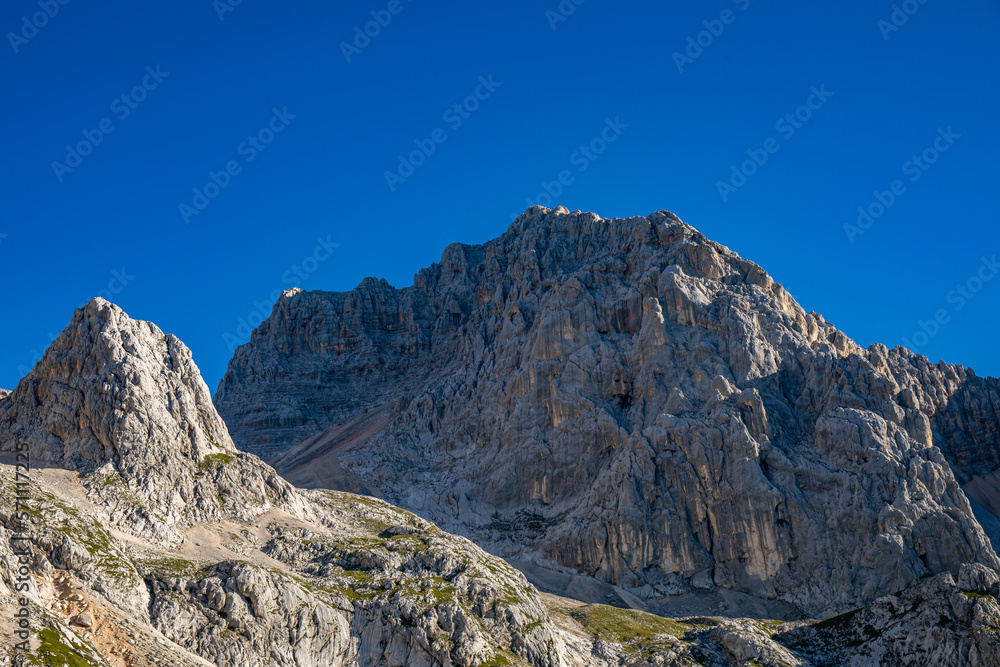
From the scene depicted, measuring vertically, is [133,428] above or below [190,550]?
above

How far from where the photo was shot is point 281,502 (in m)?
138

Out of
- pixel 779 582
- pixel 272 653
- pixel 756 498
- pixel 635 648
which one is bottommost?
pixel 272 653

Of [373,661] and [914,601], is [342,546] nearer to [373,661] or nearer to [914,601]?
[373,661]

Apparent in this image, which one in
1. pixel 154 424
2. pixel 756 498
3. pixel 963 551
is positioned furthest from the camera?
pixel 756 498

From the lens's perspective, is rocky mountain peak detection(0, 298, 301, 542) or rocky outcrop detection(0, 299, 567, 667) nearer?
rocky outcrop detection(0, 299, 567, 667)

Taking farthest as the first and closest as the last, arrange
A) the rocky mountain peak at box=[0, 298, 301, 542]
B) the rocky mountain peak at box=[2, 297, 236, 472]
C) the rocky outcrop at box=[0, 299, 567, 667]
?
the rocky mountain peak at box=[2, 297, 236, 472]
the rocky mountain peak at box=[0, 298, 301, 542]
the rocky outcrop at box=[0, 299, 567, 667]

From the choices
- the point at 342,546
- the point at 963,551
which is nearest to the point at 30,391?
the point at 342,546

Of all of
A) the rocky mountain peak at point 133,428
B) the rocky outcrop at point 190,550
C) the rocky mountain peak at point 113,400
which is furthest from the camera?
the rocky mountain peak at point 113,400

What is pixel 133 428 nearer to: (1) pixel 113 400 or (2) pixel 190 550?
(1) pixel 113 400

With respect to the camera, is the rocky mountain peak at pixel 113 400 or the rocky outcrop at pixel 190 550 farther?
the rocky mountain peak at pixel 113 400

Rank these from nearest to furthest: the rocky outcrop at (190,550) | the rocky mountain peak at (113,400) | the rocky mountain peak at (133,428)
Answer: the rocky outcrop at (190,550) < the rocky mountain peak at (133,428) < the rocky mountain peak at (113,400)

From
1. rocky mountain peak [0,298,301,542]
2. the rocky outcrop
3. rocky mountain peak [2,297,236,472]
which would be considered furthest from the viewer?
rocky mountain peak [2,297,236,472]

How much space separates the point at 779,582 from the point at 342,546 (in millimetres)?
94833

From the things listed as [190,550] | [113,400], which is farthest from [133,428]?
[190,550]
